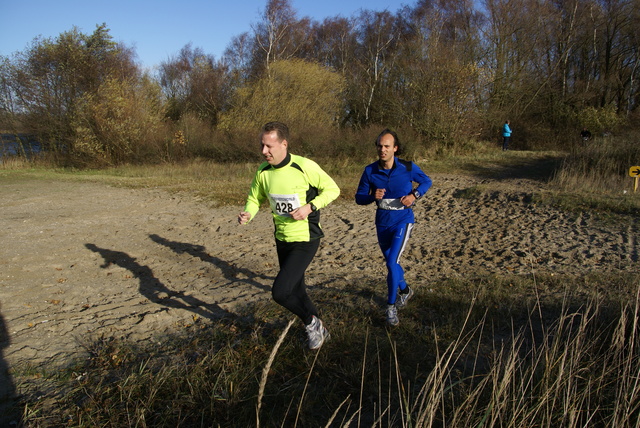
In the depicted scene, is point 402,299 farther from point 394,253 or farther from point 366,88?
point 366,88

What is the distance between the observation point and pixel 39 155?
25.8 m

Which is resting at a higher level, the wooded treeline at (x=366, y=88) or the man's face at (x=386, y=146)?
the wooded treeline at (x=366, y=88)

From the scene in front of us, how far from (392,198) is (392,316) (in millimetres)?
1232

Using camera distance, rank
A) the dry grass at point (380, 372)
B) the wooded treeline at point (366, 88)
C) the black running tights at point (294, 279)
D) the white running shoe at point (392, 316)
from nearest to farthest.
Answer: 1. the dry grass at point (380, 372)
2. the black running tights at point (294, 279)
3. the white running shoe at point (392, 316)
4. the wooded treeline at point (366, 88)

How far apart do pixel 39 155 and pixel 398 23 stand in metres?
30.2

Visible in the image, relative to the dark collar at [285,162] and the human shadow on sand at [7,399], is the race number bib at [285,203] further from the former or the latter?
the human shadow on sand at [7,399]

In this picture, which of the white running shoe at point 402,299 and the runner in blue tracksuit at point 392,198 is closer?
the runner in blue tracksuit at point 392,198

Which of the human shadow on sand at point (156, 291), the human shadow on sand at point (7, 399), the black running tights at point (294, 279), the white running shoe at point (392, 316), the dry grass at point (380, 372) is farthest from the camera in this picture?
the human shadow on sand at point (156, 291)

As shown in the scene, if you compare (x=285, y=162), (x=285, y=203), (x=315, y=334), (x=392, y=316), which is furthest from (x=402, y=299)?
(x=285, y=162)

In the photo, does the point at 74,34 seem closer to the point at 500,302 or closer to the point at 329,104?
the point at 329,104

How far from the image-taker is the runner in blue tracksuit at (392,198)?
4.34 m

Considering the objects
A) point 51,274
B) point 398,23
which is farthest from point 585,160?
point 398,23

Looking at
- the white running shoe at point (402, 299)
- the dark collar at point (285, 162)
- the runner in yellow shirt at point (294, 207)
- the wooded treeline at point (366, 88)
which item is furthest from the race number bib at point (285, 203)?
the wooded treeline at point (366, 88)

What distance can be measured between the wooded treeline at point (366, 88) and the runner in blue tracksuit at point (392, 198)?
53.3 ft
